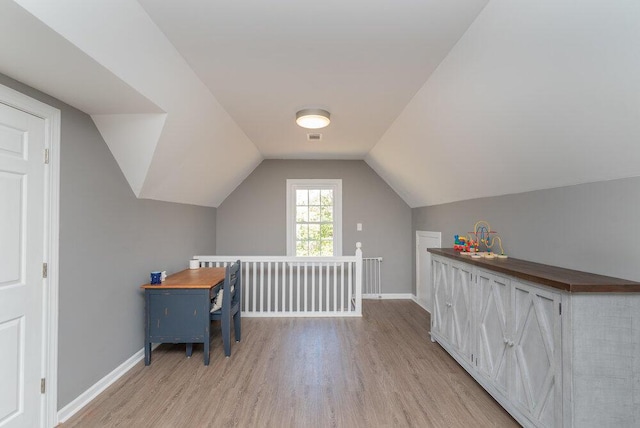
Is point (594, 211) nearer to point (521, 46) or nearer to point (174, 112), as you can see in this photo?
point (521, 46)

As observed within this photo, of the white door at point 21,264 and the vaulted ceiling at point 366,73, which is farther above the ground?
the vaulted ceiling at point 366,73

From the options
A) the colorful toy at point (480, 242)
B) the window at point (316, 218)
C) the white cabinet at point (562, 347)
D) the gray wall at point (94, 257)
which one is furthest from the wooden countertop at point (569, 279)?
the window at point (316, 218)

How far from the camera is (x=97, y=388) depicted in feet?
8.36

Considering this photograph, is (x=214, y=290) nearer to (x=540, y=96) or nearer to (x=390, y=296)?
(x=540, y=96)

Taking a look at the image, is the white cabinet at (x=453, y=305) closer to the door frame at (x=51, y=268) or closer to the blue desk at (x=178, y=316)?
the blue desk at (x=178, y=316)

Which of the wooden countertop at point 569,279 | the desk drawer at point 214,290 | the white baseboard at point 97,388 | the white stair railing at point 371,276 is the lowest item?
the white baseboard at point 97,388

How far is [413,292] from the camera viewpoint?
222 inches

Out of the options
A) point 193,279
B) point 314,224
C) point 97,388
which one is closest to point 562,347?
point 193,279

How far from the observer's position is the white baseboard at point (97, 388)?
225 centimetres

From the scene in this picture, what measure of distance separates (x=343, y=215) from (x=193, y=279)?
3103 millimetres

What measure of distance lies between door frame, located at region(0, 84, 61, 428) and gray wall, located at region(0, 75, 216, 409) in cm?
5

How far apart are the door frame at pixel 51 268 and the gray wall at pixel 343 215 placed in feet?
11.7

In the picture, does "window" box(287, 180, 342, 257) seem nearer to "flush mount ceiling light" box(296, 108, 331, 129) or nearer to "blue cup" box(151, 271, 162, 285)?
"flush mount ceiling light" box(296, 108, 331, 129)

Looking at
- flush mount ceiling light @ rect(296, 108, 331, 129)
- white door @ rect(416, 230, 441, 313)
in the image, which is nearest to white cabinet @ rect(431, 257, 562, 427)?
white door @ rect(416, 230, 441, 313)
